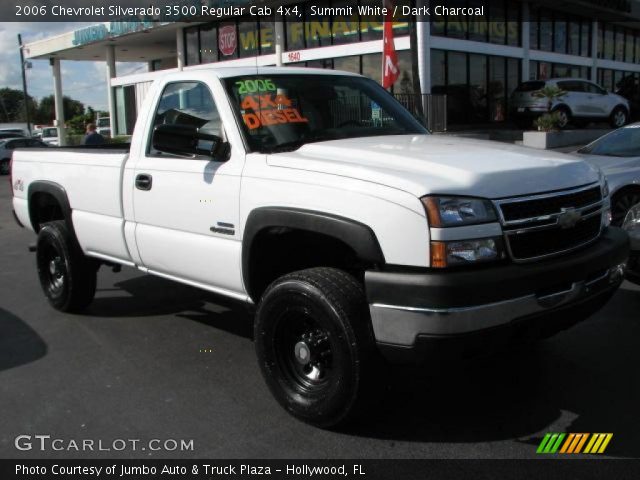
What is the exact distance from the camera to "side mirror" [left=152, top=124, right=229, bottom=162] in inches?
160

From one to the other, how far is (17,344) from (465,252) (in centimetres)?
383

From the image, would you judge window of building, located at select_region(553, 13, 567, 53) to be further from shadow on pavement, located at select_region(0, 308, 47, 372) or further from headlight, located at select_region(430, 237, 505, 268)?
headlight, located at select_region(430, 237, 505, 268)

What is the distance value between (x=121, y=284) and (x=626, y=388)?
5053 millimetres

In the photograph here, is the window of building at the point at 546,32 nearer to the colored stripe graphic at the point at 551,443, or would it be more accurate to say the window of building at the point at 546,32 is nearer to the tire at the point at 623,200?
the tire at the point at 623,200

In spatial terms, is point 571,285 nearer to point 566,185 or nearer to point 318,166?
point 566,185

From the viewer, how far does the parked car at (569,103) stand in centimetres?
2059

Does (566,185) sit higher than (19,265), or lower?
higher

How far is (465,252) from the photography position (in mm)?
3070

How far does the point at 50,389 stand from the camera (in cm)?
429

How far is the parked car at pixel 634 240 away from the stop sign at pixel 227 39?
2338 centimetres

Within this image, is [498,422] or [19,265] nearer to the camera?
[498,422]

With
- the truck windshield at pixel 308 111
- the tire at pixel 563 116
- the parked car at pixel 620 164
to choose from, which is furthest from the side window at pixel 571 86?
the truck windshield at pixel 308 111

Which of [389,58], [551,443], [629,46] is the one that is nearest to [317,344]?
[551,443]

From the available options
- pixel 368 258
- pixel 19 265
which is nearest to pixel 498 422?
pixel 368 258
